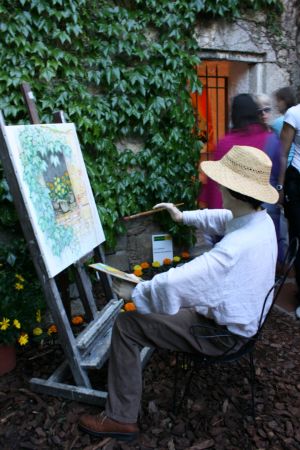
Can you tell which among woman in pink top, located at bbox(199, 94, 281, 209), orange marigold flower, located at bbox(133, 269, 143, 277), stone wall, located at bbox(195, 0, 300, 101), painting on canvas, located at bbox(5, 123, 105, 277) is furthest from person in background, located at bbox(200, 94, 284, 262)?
stone wall, located at bbox(195, 0, 300, 101)

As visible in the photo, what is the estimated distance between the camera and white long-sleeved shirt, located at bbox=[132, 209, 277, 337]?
1.57 meters

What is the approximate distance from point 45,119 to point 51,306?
168 cm

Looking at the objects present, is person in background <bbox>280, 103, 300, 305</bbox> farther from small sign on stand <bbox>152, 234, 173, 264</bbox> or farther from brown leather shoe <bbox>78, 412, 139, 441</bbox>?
brown leather shoe <bbox>78, 412, 139, 441</bbox>

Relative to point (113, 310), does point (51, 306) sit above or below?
above

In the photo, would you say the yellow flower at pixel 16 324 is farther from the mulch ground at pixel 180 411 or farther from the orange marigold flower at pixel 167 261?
the orange marigold flower at pixel 167 261

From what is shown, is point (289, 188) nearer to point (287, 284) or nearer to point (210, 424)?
point (287, 284)

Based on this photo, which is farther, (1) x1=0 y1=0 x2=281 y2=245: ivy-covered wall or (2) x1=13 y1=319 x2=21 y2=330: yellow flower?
(1) x1=0 y1=0 x2=281 y2=245: ivy-covered wall

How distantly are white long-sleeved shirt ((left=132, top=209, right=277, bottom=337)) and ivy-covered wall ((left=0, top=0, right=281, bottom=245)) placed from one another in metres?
1.78

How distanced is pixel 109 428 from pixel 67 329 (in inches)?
19.7

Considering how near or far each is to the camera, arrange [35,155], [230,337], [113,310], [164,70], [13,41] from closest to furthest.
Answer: [230,337] → [35,155] → [113,310] → [13,41] → [164,70]

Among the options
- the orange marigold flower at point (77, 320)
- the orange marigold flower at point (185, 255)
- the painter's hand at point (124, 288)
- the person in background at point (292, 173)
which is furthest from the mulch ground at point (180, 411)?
the orange marigold flower at point (185, 255)

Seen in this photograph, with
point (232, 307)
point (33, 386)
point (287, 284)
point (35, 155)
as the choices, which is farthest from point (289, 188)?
point (33, 386)

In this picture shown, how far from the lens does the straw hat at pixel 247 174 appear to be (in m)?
1.63

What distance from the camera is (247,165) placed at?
1685mm
